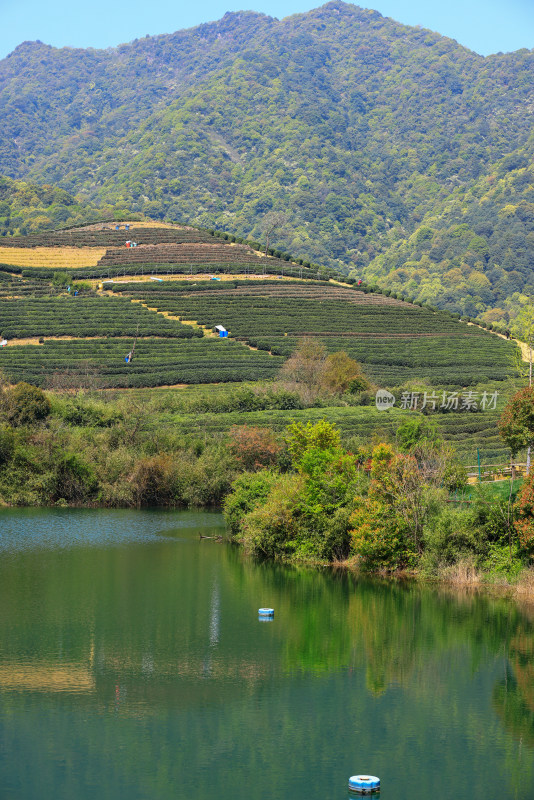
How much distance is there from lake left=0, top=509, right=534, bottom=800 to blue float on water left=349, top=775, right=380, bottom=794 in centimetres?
27

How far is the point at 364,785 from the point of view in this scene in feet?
48.6

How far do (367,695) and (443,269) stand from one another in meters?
166

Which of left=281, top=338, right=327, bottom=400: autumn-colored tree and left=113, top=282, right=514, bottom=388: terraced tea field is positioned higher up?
left=113, top=282, right=514, bottom=388: terraced tea field

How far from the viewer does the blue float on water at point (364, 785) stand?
1481cm

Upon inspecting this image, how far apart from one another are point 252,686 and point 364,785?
5.25 m

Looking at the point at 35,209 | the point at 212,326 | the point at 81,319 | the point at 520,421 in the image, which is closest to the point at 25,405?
the point at 520,421

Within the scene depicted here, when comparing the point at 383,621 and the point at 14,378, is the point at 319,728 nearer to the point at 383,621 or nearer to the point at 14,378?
the point at 383,621

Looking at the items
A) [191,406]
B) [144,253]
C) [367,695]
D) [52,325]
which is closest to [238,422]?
[191,406]

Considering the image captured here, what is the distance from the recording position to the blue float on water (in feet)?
48.6

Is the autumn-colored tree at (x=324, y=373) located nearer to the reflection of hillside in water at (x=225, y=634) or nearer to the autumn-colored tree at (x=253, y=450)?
the autumn-colored tree at (x=253, y=450)

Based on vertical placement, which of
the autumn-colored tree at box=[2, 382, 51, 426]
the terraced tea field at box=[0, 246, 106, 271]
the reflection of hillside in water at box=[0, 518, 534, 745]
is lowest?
the reflection of hillside in water at box=[0, 518, 534, 745]

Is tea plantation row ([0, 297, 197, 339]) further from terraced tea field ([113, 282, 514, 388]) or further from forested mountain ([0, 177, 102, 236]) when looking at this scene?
forested mountain ([0, 177, 102, 236])

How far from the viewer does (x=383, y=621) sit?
25422 mm

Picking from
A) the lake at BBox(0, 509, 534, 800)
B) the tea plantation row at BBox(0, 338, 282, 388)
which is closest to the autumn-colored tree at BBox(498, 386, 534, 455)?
the lake at BBox(0, 509, 534, 800)
